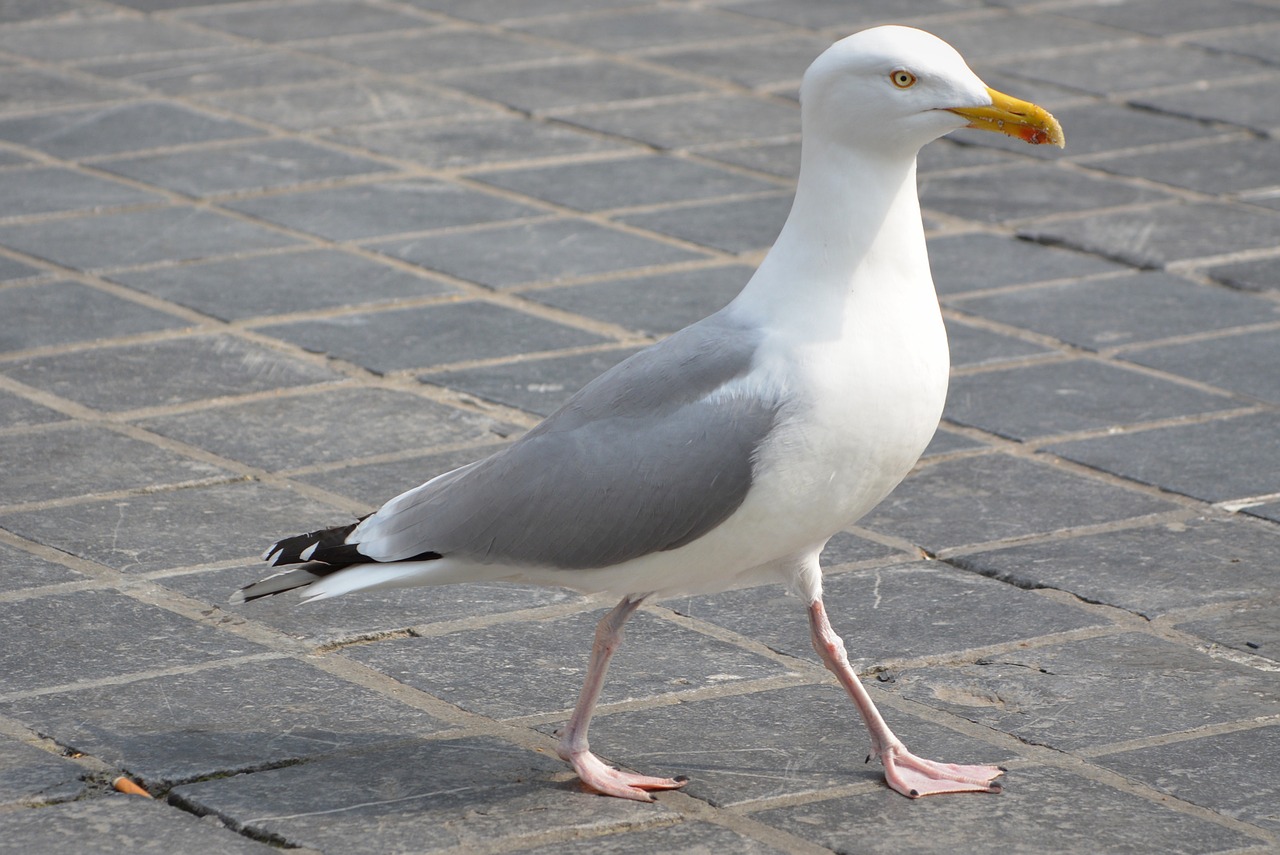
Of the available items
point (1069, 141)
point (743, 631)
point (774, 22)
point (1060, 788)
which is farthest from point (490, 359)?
point (774, 22)

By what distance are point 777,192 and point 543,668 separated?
13.6 feet

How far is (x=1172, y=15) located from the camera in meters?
11.1

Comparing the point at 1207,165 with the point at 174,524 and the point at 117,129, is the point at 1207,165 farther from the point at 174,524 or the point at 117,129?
the point at 174,524

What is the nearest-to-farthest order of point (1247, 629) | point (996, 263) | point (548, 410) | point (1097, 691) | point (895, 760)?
point (895, 760), point (1097, 691), point (1247, 629), point (548, 410), point (996, 263)

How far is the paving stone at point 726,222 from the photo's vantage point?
24.9 ft

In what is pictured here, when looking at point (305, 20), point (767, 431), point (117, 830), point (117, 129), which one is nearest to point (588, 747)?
point (767, 431)

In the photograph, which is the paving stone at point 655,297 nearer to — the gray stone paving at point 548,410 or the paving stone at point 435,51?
the gray stone paving at point 548,410

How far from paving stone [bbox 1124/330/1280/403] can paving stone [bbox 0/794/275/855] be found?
3710 millimetres

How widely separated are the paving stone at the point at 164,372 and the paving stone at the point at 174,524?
0.68m

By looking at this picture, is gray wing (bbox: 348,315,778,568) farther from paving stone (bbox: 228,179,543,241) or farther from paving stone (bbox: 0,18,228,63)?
paving stone (bbox: 0,18,228,63)

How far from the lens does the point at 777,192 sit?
8234 millimetres

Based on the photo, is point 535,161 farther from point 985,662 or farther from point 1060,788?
point 1060,788

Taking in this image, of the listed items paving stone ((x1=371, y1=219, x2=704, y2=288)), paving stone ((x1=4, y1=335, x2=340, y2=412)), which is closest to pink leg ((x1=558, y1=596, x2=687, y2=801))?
paving stone ((x1=4, y1=335, x2=340, y2=412))

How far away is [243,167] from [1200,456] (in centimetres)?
428
